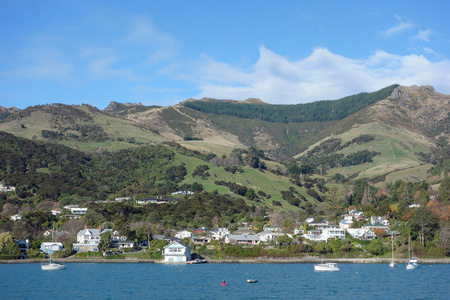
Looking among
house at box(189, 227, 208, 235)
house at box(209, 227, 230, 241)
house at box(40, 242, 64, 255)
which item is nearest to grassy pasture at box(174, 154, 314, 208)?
house at box(189, 227, 208, 235)

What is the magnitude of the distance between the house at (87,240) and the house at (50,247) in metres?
3.64

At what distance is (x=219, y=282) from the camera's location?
67750 mm

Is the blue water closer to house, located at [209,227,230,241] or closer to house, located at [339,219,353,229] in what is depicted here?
house, located at [209,227,230,241]

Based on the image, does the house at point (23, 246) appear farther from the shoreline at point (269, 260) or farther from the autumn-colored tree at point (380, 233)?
the autumn-colored tree at point (380, 233)

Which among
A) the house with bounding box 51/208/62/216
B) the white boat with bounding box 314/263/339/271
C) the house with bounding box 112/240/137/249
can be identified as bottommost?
the white boat with bounding box 314/263/339/271

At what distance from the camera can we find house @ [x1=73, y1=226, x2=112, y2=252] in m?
105

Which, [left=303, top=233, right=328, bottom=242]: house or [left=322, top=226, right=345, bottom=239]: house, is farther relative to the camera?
[left=322, top=226, right=345, bottom=239]: house

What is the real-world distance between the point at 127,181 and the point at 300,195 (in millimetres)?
61191

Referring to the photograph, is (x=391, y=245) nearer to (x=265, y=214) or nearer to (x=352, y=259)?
(x=352, y=259)

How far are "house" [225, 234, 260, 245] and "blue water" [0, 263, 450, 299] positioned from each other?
20267mm

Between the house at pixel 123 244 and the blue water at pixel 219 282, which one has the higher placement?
the house at pixel 123 244

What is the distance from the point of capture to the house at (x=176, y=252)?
97.7 m

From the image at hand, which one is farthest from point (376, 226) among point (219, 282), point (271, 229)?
point (219, 282)

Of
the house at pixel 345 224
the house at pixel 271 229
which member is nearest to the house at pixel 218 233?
the house at pixel 271 229
